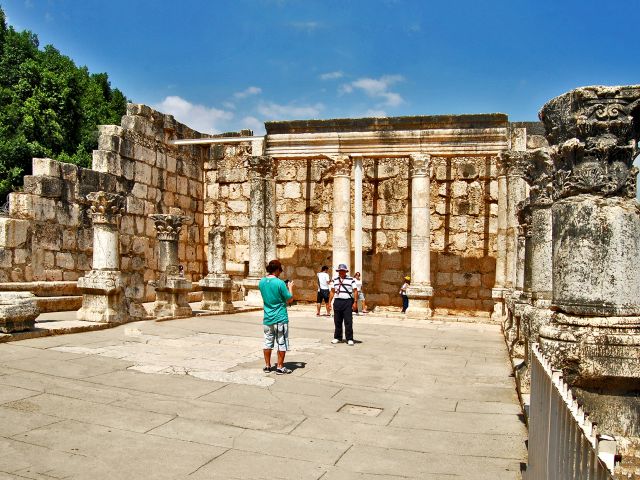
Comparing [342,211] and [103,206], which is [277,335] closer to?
[103,206]

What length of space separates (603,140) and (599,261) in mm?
961

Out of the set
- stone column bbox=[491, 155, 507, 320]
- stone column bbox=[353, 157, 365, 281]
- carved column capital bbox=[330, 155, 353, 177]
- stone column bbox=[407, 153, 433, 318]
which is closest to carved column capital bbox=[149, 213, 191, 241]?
carved column capital bbox=[330, 155, 353, 177]

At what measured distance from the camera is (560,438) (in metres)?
2.90

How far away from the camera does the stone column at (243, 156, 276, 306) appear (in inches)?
776

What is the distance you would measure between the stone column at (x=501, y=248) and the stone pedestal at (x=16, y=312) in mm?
12695

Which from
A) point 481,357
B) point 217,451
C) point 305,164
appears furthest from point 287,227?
point 217,451

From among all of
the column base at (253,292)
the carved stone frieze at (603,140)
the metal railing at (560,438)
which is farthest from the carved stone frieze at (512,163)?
the metal railing at (560,438)

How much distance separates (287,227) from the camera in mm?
22703

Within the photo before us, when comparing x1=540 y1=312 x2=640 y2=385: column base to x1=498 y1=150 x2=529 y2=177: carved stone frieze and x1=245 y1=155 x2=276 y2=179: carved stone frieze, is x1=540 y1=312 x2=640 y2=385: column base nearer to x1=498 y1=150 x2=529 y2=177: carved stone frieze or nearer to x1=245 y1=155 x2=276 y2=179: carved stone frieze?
x1=498 y1=150 x2=529 y2=177: carved stone frieze

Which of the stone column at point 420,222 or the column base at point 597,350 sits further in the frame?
the stone column at point 420,222

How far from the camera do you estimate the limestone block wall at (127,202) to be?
14.6 metres

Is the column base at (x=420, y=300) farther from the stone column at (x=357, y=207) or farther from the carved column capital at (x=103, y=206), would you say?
the carved column capital at (x=103, y=206)

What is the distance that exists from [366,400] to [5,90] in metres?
29.2

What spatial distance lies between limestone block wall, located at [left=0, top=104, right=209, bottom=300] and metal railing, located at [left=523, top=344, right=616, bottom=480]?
13.1 metres
